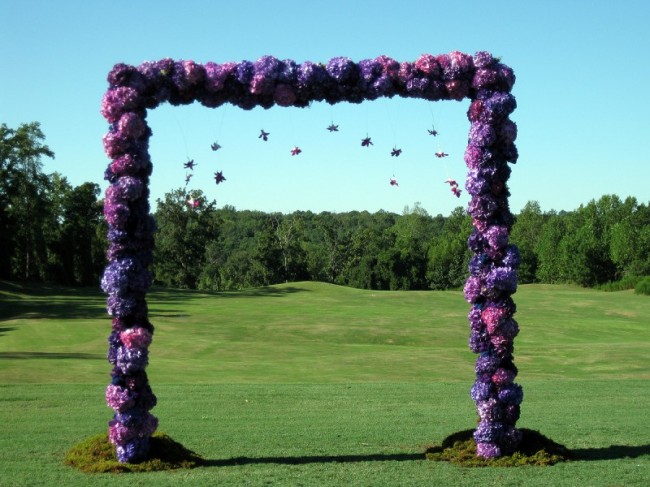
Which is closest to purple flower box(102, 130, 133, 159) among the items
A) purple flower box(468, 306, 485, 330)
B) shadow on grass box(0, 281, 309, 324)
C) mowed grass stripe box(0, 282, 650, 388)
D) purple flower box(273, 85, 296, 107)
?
purple flower box(273, 85, 296, 107)

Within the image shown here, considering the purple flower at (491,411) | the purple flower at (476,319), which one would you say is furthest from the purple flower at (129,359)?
the purple flower at (491,411)

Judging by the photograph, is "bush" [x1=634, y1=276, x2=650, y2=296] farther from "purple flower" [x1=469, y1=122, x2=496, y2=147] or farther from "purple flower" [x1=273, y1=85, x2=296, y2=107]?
"purple flower" [x1=273, y1=85, x2=296, y2=107]

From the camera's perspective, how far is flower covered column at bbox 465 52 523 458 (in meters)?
11.9

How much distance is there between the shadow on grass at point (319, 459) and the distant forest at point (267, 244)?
54.4 m

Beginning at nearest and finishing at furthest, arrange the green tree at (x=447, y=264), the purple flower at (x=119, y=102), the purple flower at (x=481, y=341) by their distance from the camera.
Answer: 1. the purple flower at (x=119, y=102)
2. the purple flower at (x=481, y=341)
3. the green tree at (x=447, y=264)

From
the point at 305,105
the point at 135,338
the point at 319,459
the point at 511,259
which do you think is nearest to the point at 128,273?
the point at 135,338

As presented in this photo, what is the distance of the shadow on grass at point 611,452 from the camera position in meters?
12.1

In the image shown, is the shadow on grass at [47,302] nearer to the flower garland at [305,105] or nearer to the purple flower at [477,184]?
the flower garland at [305,105]

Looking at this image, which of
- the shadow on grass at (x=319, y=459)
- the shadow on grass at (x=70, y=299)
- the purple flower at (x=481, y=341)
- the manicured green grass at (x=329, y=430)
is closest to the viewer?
the manicured green grass at (x=329, y=430)

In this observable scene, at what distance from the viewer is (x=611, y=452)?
12500 mm

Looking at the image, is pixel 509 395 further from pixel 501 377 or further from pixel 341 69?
pixel 341 69

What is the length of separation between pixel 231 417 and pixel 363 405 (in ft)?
10.8

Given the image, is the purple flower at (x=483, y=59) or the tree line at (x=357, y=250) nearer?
the purple flower at (x=483, y=59)

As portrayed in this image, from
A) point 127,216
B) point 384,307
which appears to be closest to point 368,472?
point 127,216
